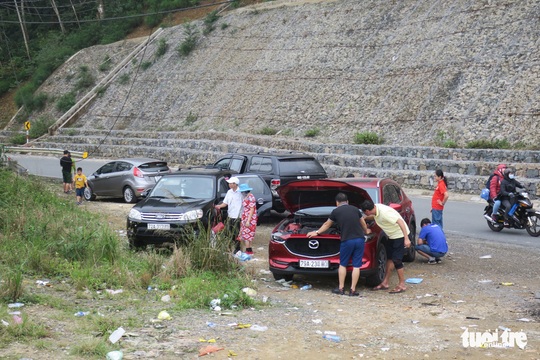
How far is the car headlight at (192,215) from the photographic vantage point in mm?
13539

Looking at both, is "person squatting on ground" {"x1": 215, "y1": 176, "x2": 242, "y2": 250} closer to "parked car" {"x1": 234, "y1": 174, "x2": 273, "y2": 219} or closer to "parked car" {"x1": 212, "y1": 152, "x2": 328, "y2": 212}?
"parked car" {"x1": 234, "y1": 174, "x2": 273, "y2": 219}

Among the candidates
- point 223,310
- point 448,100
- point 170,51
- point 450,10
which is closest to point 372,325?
point 223,310

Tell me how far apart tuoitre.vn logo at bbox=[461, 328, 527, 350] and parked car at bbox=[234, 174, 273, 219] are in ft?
30.4

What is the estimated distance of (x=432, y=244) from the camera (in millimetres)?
12930

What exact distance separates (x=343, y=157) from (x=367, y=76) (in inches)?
349

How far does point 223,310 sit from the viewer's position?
9367 mm

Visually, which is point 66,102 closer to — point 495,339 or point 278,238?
point 278,238

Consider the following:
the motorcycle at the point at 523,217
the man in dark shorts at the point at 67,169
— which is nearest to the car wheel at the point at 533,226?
the motorcycle at the point at 523,217

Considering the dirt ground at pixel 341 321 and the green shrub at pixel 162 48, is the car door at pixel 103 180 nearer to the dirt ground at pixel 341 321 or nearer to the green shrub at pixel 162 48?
the dirt ground at pixel 341 321

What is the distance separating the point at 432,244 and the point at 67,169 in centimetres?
1557

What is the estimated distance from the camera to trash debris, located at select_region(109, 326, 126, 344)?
7.70 metres

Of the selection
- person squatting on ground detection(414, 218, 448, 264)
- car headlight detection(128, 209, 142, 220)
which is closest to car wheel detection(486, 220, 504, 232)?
person squatting on ground detection(414, 218, 448, 264)

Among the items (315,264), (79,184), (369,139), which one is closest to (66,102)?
(369,139)

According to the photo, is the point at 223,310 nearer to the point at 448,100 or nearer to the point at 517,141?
the point at 517,141
